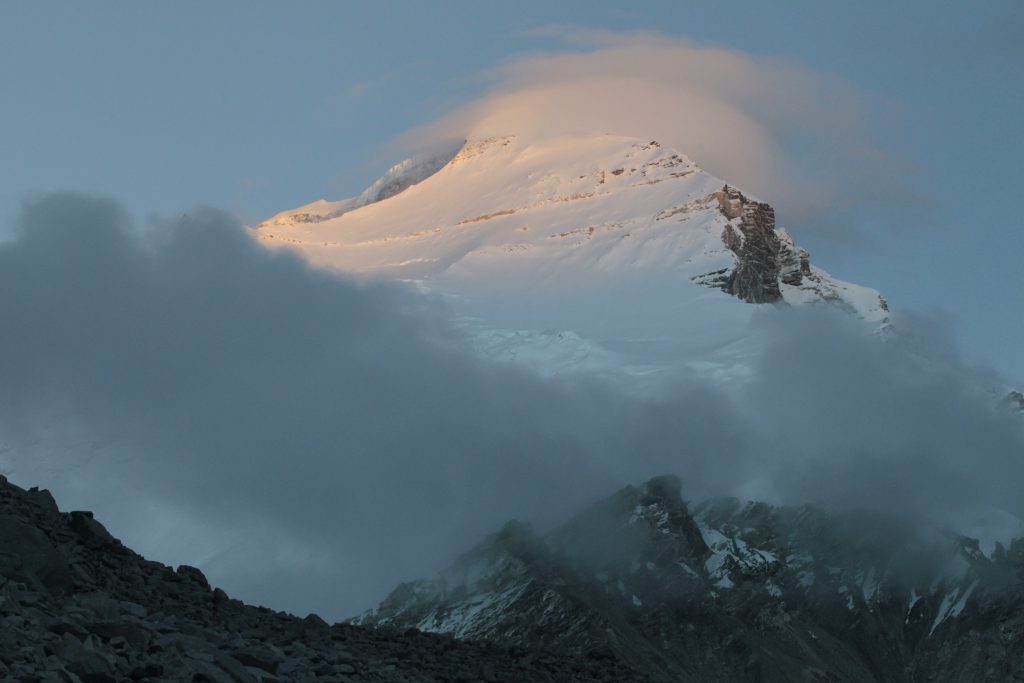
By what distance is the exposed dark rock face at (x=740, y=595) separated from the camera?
13838 cm

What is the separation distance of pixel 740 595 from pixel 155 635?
395 ft

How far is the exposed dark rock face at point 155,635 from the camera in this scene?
34656 millimetres

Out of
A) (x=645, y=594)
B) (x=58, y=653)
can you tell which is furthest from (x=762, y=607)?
(x=58, y=653)

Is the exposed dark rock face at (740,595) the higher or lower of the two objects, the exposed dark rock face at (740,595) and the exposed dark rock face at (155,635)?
the higher

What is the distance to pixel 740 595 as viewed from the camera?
15488 centimetres

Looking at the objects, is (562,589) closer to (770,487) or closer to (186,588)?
(770,487)

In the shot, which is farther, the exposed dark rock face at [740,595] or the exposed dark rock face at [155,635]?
the exposed dark rock face at [740,595]

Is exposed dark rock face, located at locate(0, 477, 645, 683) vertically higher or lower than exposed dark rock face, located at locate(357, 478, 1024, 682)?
lower

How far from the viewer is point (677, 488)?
176 m

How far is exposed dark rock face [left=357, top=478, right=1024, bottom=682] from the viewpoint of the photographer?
13838cm

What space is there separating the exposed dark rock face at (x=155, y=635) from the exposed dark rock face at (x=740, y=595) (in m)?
71.3

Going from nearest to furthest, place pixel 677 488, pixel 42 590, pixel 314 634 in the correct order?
1. pixel 42 590
2. pixel 314 634
3. pixel 677 488

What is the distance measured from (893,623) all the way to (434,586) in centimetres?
4052

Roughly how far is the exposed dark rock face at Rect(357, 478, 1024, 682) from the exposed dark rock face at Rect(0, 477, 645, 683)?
7130 centimetres
